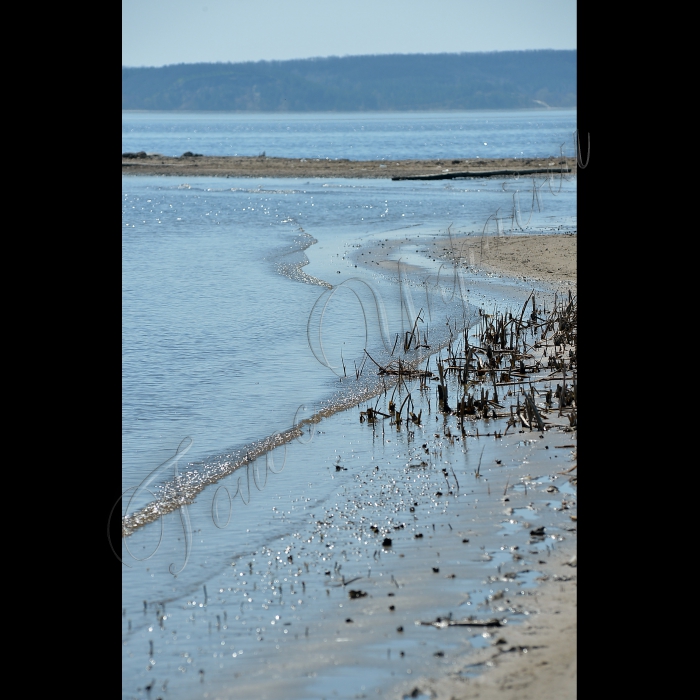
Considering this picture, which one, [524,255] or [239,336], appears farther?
[524,255]

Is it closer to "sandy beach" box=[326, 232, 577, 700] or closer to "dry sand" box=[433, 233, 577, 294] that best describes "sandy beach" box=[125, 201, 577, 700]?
"sandy beach" box=[326, 232, 577, 700]

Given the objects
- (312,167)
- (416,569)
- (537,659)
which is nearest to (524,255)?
(416,569)

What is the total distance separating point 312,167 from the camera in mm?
57531

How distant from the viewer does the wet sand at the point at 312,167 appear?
2045 inches

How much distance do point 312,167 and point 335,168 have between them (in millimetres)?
1628

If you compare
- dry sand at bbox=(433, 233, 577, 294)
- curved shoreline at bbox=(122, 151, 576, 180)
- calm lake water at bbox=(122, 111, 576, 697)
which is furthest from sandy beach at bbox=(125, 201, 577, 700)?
curved shoreline at bbox=(122, 151, 576, 180)

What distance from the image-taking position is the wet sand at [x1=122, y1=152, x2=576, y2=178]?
5194 cm

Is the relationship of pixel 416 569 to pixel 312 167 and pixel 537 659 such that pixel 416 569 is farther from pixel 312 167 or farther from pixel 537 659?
pixel 312 167

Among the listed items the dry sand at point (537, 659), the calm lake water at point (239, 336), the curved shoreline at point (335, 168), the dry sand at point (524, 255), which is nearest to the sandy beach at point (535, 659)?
the dry sand at point (537, 659)
